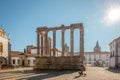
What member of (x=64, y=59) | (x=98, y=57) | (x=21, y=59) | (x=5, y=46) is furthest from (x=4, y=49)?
(x=98, y=57)

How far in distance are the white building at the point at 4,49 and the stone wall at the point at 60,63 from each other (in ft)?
37.9

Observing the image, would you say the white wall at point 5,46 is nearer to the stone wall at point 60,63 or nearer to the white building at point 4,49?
the white building at point 4,49

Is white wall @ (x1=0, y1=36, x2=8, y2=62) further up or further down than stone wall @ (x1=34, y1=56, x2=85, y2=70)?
further up

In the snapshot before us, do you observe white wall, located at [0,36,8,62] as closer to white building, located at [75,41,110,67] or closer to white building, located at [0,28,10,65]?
white building, located at [0,28,10,65]

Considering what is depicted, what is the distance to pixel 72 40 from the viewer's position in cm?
2805

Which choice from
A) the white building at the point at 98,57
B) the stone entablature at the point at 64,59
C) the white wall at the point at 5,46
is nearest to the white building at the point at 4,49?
the white wall at the point at 5,46

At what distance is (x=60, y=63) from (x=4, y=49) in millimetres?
16035

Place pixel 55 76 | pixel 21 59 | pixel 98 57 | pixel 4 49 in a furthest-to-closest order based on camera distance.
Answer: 1. pixel 98 57
2. pixel 21 59
3. pixel 4 49
4. pixel 55 76

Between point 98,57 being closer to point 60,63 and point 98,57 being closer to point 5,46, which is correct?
point 5,46

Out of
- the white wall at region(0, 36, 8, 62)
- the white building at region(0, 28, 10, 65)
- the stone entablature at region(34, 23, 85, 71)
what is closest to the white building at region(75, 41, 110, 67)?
the white building at region(0, 28, 10, 65)

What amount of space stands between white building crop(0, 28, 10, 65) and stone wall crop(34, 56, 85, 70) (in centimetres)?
1156

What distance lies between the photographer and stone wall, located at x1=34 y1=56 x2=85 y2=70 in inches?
1035

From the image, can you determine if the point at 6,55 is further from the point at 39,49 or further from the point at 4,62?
the point at 39,49

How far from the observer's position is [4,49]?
36.8 m
